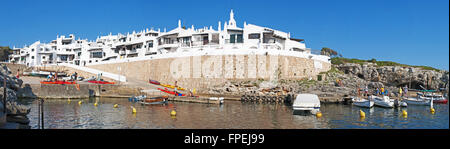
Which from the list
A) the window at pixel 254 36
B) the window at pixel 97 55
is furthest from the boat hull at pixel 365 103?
the window at pixel 97 55

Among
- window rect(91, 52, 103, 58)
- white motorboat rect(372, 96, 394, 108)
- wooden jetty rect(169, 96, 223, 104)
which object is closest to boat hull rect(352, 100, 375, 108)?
white motorboat rect(372, 96, 394, 108)

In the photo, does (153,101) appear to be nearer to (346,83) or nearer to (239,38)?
(239,38)

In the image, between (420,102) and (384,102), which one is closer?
(384,102)

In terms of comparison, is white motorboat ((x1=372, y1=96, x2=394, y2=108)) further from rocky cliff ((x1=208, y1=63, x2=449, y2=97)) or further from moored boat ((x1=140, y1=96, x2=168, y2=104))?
moored boat ((x1=140, y1=96, x2=168, y2=104))

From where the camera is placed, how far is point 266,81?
47375mm

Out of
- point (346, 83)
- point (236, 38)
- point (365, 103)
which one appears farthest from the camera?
point (236, 38)

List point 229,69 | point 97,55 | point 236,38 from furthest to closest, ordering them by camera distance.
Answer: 1. point 97,55
2. point 236,38
3. point 229,69

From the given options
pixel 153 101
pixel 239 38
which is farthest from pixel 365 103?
pixel 239 38

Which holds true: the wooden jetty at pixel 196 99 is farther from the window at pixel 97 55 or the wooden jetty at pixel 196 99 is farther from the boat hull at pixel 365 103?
the window at pixel 97 55

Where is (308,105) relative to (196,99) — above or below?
above

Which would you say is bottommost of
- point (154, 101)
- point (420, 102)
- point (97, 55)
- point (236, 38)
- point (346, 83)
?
point (420, 102)
